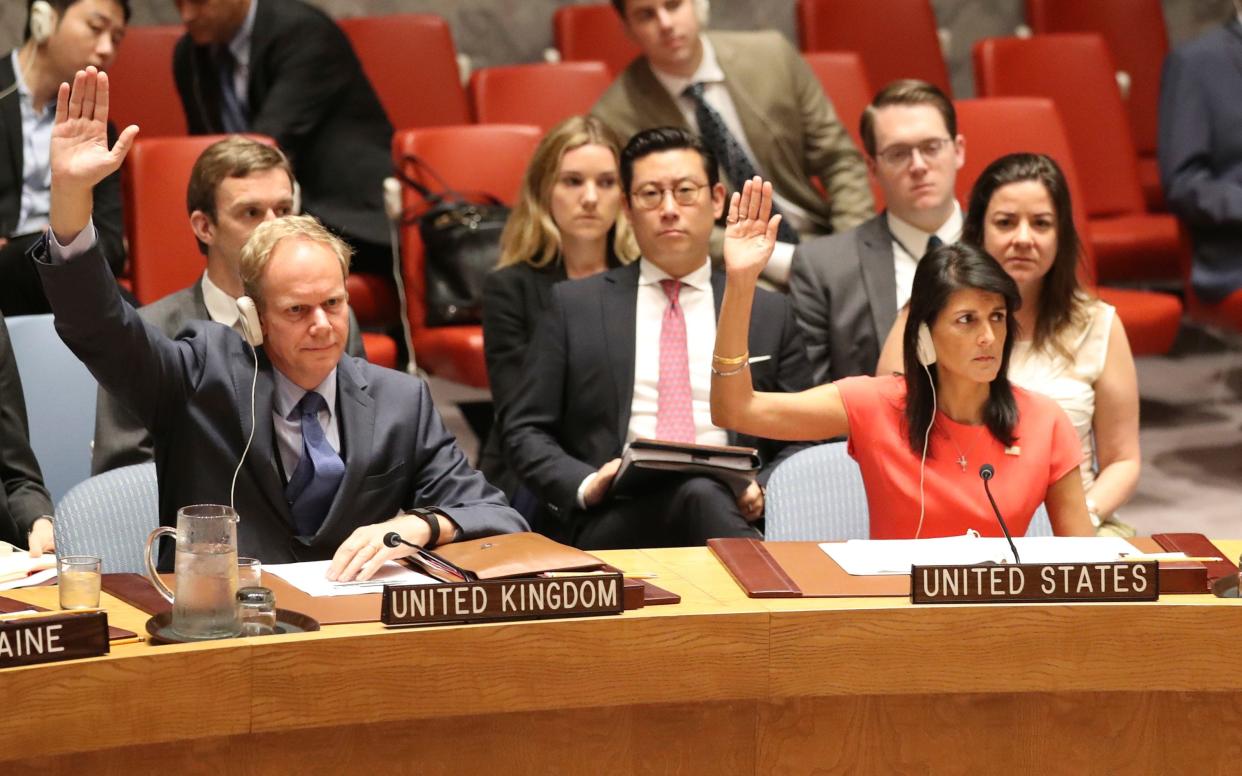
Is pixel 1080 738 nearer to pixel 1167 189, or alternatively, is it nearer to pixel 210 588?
pixel 210 588

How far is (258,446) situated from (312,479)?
0.08m

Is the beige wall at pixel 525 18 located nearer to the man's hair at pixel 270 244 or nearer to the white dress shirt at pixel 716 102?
the white dress shirt at pixel 716 102

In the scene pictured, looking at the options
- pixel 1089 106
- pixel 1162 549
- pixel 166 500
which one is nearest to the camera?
pixel 1162 549

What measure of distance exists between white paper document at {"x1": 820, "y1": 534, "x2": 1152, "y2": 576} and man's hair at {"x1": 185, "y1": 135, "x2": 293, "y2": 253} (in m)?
1.25

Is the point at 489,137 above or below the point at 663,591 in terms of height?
above

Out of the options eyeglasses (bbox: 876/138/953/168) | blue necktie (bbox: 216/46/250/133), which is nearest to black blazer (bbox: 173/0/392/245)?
blue necktie (bbox: 216/46/250/133)

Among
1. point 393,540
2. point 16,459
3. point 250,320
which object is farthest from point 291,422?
point 16,459

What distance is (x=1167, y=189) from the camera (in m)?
4.02

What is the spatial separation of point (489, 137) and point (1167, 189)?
1622 mm

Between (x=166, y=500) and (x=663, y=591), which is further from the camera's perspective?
(x=166, y=500)

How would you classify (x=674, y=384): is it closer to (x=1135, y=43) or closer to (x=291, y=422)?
(x=291, y=422)

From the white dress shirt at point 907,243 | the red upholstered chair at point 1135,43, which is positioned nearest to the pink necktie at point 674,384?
the white dress shirt at point 907,243

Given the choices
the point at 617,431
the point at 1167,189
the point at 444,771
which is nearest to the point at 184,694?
the point at 444,771

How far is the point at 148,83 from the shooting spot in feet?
13.8
